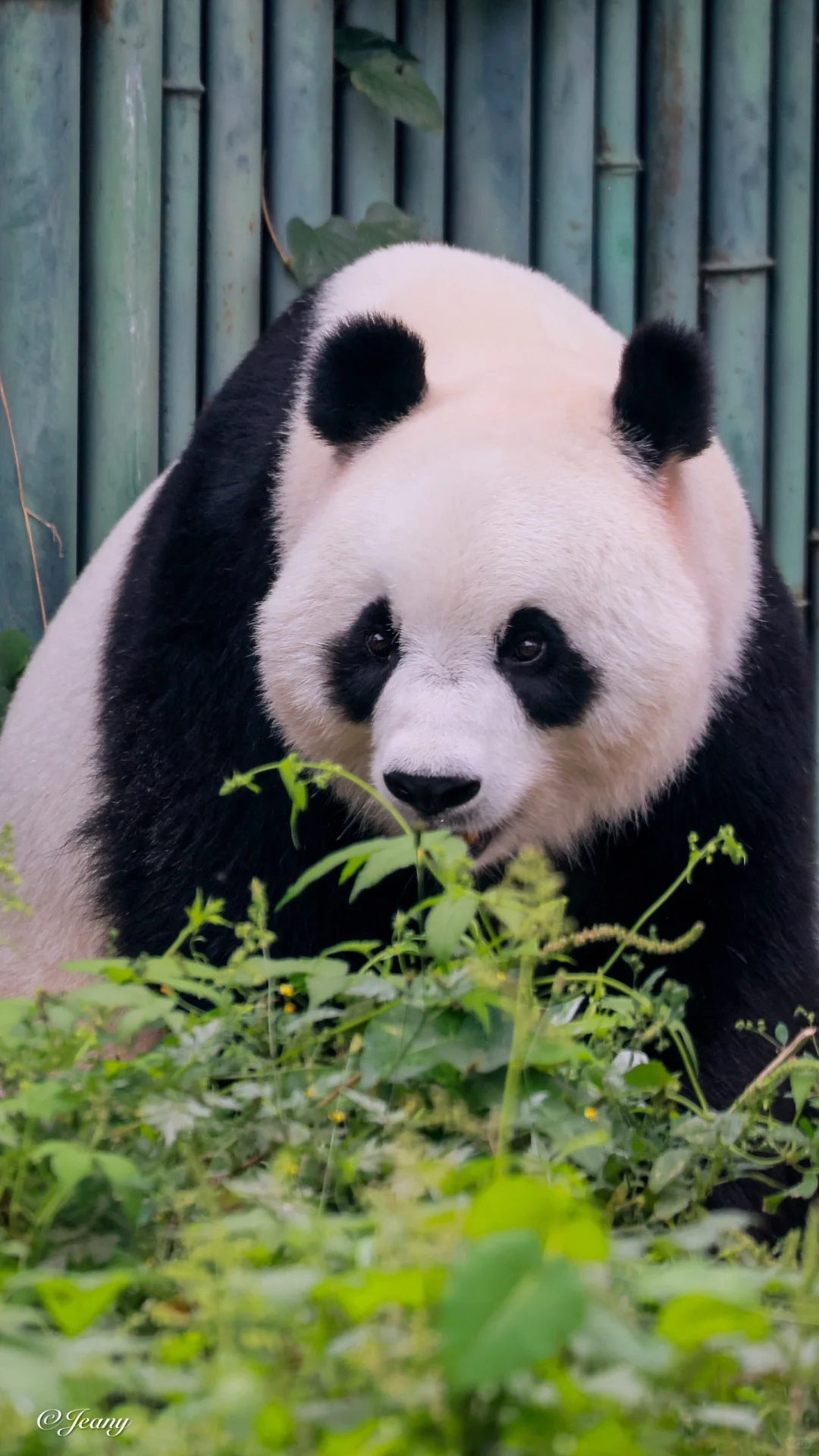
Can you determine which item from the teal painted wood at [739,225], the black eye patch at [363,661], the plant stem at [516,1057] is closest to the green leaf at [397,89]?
the teal painted wood at [739,225]

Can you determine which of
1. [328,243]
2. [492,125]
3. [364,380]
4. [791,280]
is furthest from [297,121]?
[364,380]

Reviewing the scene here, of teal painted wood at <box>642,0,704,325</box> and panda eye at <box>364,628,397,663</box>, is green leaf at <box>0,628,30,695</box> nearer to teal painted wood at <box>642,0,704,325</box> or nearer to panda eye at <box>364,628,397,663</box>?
panda eye at <box>364,628,397,663</box>

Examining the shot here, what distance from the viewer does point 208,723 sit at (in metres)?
3.00

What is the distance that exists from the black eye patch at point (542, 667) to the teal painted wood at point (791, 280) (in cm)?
232

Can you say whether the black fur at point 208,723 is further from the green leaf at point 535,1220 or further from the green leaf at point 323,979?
the green leaf at point 535,1220

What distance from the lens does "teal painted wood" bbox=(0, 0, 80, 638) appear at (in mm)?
3955

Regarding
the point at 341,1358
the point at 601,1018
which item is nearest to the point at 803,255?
the point at 601,1018

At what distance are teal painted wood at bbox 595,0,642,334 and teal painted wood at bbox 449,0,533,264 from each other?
223 mm

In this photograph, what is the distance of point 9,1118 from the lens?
161cm

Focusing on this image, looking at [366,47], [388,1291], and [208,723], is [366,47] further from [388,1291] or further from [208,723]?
[388,1291]

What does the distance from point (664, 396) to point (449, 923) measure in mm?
1376

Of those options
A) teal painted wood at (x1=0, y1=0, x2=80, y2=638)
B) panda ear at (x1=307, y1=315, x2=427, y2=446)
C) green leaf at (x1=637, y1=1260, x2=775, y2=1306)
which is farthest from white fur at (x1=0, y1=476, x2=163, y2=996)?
green leaf at (x1=637, y1=1260, x2=775, y2=1306)

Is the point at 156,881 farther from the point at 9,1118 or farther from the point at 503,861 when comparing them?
the point at 9,1118

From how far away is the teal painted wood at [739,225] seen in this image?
4.66m
